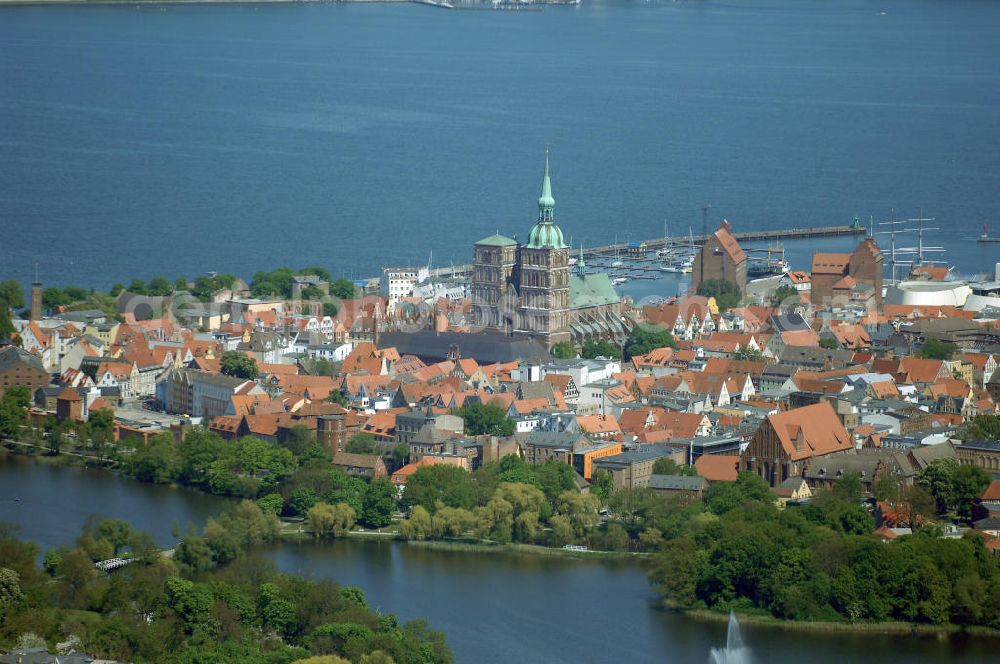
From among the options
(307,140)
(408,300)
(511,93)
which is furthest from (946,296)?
(511,93)

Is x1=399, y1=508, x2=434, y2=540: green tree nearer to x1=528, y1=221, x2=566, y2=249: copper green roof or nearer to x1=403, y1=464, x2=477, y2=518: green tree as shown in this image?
x1=403, y1=464, x2=477, y2=518: green tree

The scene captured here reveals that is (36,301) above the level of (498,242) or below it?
below

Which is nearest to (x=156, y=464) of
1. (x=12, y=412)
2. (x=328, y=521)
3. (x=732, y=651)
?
(x=328, y=521)

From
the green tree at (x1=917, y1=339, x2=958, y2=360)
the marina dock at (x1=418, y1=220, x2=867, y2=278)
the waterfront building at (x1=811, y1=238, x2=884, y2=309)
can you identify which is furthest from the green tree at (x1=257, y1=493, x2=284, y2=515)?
the marina dock at (x1=418, y1=220, x2=867, y2=278)

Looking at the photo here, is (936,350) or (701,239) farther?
(701,239)

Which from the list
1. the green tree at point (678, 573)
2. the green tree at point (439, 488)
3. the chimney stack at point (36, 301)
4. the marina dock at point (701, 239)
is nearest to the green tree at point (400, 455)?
the green tree at point (439, 488)

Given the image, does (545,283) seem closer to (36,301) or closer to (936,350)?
(936,350)

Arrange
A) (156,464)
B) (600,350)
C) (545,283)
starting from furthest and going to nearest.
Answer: (545,283) < (600,350) < (156,464)
